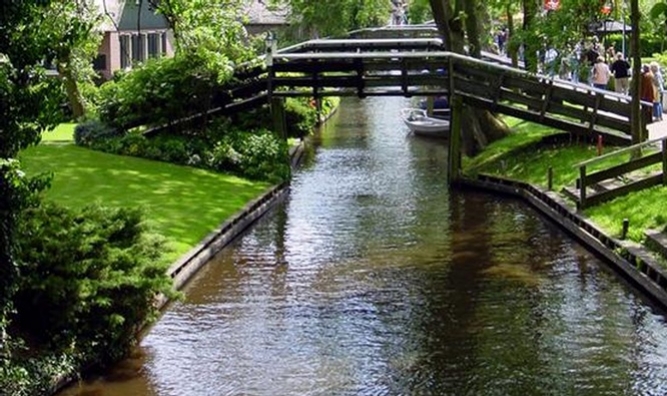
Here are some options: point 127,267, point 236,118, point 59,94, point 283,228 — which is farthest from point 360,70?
point 59,94

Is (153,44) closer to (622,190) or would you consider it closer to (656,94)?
(656,94)

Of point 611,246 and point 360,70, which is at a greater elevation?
point 360,70

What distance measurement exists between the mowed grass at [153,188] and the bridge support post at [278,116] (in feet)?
12.9

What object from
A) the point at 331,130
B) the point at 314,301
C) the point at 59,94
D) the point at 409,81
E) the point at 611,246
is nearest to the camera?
the point at 59,94

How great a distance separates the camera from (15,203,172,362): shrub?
18.1 meters

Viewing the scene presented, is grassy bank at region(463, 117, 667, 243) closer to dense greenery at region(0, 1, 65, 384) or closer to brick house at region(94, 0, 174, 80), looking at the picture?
dense greenery at region(0, 1, 65, 384)

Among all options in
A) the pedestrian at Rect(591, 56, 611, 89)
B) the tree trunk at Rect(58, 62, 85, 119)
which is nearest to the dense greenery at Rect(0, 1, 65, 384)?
the pedestrian at Rect(591, 56, 611, 89)

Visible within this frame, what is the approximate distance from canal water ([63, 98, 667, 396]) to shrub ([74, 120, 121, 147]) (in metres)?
7.37

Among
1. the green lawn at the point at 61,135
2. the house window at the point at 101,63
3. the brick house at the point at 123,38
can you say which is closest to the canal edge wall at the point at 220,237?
the green lawn at the point at 61,135

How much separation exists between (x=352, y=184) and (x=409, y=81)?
3396 mm

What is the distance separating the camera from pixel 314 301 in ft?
75.8

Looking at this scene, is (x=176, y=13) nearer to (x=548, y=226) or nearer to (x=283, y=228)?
(x=283, y=228)

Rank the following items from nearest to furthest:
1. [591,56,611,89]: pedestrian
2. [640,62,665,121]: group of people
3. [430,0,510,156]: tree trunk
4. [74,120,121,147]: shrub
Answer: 1. [74,120,121,147]: shrub
2. [640,62,665,121]: group of people
3. [430,0,510,156]: tree trunk
4. [591,56,611,89]: pedestrian

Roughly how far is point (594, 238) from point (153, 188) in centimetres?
1098
